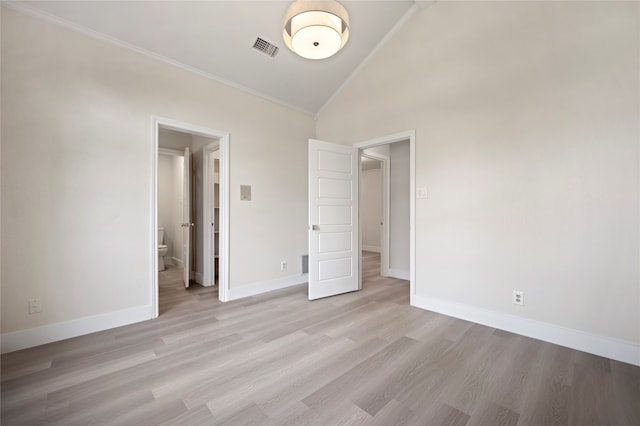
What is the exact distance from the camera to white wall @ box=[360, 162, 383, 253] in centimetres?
852

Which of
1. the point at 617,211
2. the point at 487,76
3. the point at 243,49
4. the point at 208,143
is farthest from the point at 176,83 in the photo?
the point at 617,211

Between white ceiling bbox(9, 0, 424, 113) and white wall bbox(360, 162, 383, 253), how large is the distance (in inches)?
191

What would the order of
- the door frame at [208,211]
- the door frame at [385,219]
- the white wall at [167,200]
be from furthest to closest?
the white wall at [167,200] < the door frame at [385,219] < the door frame at [208,211]

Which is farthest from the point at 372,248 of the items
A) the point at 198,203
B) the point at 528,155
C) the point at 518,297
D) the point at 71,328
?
the point at 71,328

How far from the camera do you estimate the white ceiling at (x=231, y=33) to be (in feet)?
8.15

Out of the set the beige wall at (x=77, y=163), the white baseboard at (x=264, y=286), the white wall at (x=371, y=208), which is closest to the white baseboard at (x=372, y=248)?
the white wall at (x=371, y=208)

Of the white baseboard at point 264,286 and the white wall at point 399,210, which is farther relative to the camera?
the white wall at point 399,210

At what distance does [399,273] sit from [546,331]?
8.28 ft

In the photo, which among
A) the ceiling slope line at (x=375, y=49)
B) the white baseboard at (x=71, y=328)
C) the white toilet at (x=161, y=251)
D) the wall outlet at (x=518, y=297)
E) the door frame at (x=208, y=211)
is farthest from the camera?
the white toilet at (x=161, y=251)

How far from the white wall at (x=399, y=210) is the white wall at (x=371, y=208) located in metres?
3.37

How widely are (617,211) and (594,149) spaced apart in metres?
0.53

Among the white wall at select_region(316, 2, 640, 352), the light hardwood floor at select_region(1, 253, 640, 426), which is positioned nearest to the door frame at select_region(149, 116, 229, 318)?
the light hardwood floor at select_region(1, 253, 640, 426)

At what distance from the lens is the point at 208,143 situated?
13.9ft

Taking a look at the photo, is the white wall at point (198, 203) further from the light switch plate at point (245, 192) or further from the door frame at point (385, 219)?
the door frame at point (385, 219)
